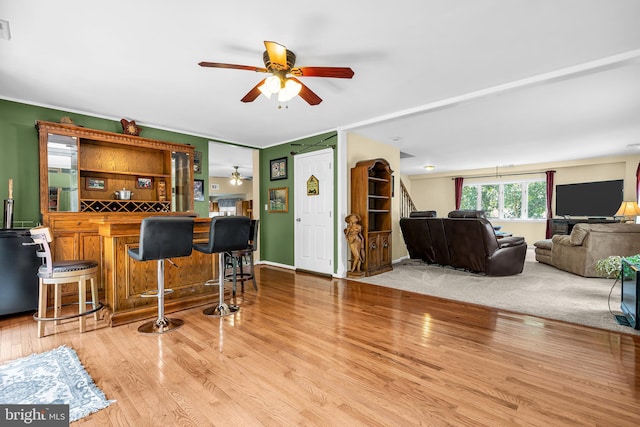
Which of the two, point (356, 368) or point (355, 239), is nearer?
point (356, 368)

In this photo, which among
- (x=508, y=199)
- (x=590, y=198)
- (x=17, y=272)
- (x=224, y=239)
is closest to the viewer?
(x=224, y=239)

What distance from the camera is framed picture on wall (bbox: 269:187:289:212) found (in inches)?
239

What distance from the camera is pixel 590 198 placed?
7.88 metres

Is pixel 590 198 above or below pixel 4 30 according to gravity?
below

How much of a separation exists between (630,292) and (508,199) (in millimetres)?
7587

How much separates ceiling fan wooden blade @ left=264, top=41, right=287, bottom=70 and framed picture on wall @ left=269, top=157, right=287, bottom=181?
3.61m

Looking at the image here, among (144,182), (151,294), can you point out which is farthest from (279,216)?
(151,294)

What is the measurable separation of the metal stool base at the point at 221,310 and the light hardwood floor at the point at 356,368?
96 mm

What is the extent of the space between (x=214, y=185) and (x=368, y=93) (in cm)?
918

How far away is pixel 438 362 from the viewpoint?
221 cm

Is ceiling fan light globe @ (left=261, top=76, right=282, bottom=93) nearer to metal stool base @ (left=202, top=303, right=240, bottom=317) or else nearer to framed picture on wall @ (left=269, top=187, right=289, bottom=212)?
metal stool base @ (left=202, top=303, right=240, bottom=317)

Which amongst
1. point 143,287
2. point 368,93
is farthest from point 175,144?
point 368,93

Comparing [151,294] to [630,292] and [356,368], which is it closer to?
[356,368]

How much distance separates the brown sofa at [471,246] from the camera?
492 cm
